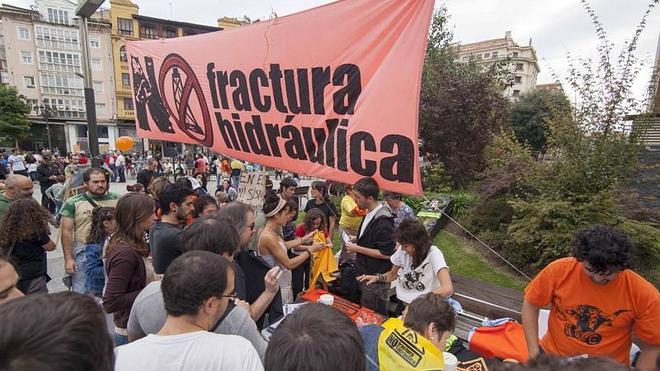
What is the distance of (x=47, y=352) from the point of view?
80 cm

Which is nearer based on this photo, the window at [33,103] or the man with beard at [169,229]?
the man with beard at [169,229]

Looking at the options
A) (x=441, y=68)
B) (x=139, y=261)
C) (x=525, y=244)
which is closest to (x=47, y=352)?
(x=139, y=261)

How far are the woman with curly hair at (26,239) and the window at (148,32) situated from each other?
161 feet

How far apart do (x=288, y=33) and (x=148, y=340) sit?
2.80 meters

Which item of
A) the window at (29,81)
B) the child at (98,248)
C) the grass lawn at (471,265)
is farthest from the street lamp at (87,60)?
the window at (29,81)

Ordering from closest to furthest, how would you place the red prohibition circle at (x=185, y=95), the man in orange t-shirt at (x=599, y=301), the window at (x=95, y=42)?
the man in orange t-shirt at (x=599, y=301)
the red prohibition circle at (x=185, y=95)
the window at (x=95, y=42)

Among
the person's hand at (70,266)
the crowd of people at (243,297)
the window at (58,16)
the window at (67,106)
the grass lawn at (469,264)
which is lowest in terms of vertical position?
the grass lawn at (469,264)

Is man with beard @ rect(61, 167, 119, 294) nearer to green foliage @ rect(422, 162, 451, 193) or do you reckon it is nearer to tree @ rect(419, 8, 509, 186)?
green foliage @ rect(422, 162, 451, 193)

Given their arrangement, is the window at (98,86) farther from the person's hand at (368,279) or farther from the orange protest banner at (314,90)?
the person's hand at (368,279)

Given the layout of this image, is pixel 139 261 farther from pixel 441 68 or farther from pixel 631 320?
pixel 441 68

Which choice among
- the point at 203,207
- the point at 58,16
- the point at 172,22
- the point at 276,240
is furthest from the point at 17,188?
the point at 58,16

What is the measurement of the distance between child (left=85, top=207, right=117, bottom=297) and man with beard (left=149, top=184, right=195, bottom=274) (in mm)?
628

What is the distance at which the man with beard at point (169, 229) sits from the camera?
267 cm

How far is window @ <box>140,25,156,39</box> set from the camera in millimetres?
44469
